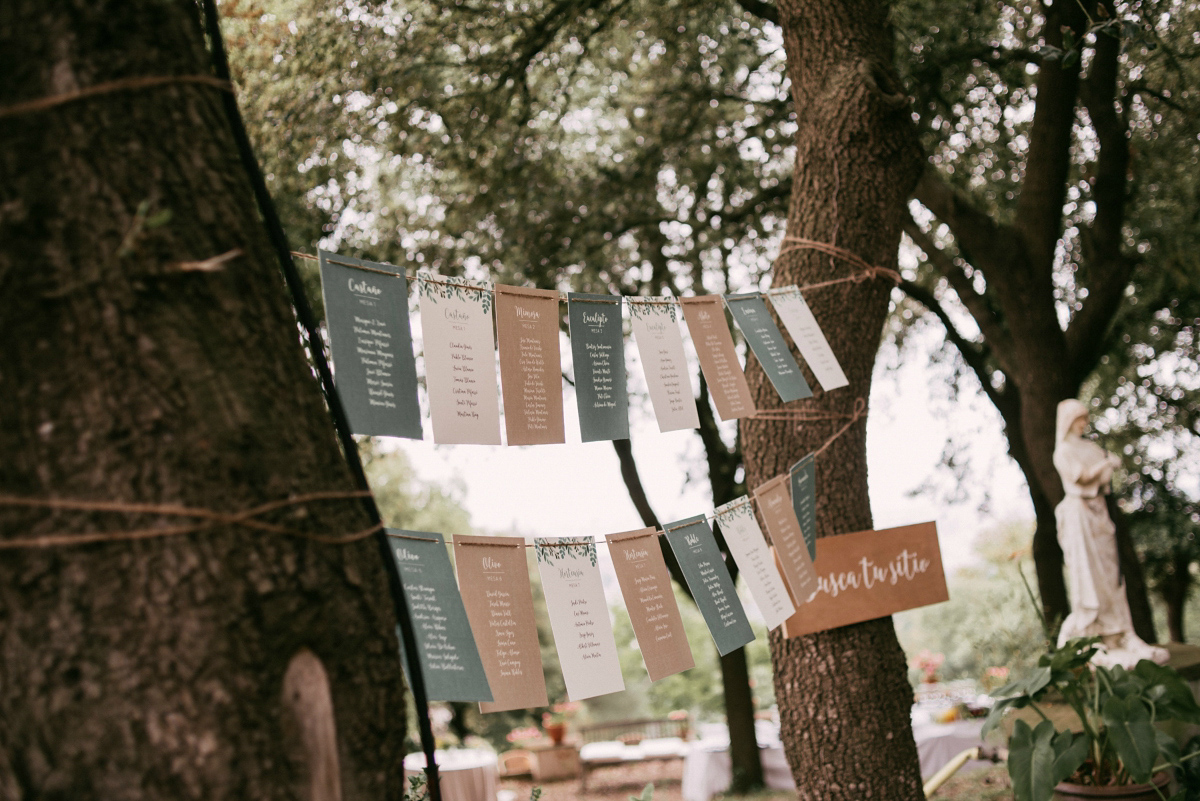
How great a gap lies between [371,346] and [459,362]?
0.22 meters

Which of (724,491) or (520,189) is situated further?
(724,491)

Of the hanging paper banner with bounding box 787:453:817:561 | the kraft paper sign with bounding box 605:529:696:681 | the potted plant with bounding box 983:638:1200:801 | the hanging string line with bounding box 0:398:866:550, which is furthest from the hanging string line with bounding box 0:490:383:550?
the potted plant with bounding box 983:638:1200:801

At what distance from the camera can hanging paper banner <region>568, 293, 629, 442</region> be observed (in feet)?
6.66

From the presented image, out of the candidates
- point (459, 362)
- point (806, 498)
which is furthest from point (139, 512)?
point (806, 498)

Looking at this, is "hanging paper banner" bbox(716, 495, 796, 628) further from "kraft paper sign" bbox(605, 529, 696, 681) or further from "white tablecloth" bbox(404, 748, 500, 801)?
"white tablecloth" bbox(404, 748, 500, 801)

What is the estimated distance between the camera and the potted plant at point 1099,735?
9.75 feet

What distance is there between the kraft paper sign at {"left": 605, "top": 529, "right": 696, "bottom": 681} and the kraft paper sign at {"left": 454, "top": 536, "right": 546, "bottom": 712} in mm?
263

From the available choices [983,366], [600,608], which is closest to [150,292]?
[600,608]

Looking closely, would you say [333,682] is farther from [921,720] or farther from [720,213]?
[921,720]

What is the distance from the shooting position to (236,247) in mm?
1085

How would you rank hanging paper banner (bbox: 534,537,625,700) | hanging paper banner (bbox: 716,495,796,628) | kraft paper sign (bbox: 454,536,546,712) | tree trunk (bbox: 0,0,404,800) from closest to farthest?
tree trunk (bbox: 0,0,404,800) → kraft paper sign (bbox: 454,536,546,712) → hanging paper banner (bbox: 534,537,625,700) → hanging paper banner (bbox: 716,495,796,628)

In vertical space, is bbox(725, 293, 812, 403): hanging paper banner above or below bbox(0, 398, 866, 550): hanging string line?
above

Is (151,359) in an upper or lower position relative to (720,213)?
lower

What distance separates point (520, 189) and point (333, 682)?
5361 mm
